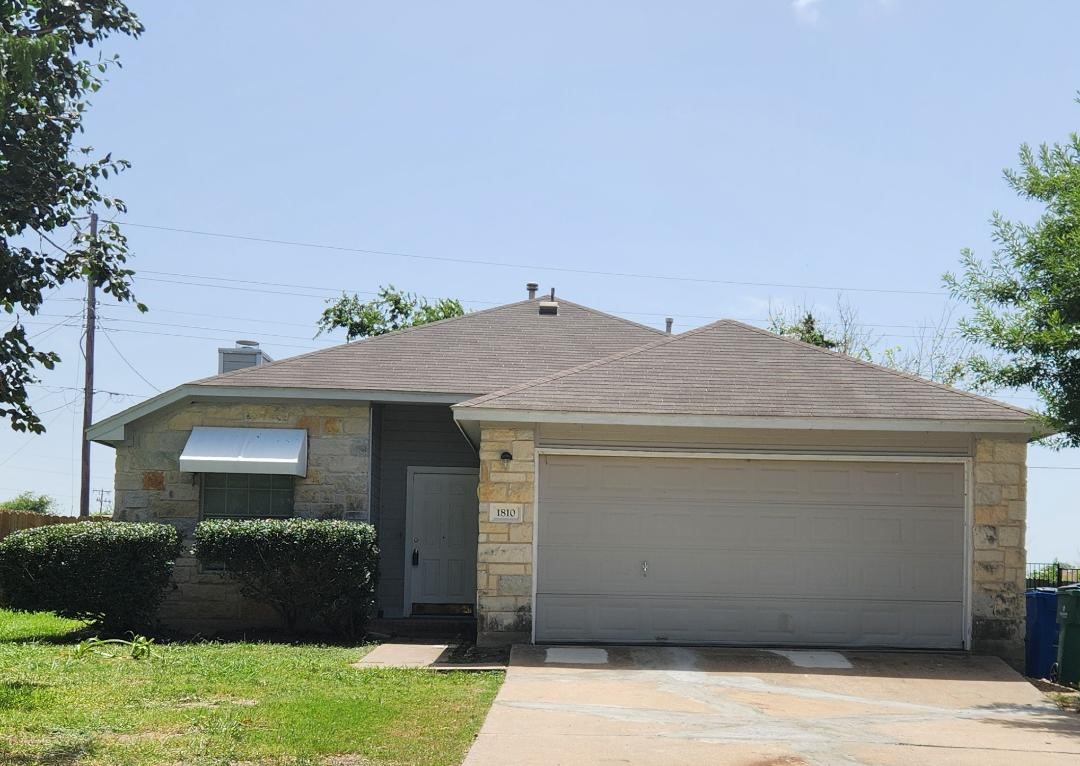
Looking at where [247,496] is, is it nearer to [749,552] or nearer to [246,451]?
[246,451]

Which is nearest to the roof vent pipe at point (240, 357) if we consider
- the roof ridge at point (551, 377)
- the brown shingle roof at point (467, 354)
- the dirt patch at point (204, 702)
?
the brown shingle roof at point (467, 354)

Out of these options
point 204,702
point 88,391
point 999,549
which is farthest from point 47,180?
point 88,391

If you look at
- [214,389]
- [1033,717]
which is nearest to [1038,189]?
[1033,717]

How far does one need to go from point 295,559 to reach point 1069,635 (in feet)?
28.0

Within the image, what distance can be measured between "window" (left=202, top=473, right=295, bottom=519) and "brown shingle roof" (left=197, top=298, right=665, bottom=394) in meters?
1.28

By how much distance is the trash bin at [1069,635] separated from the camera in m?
12.1

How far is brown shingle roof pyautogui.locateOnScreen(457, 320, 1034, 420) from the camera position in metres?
13.2

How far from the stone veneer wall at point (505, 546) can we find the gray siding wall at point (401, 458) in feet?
13.9

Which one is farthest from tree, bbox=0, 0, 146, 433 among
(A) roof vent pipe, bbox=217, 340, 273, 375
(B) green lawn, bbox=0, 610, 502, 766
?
(A) roof vent pipe, bbox=217, 340, 273, 375

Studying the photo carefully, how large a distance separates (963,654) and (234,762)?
8.55 m

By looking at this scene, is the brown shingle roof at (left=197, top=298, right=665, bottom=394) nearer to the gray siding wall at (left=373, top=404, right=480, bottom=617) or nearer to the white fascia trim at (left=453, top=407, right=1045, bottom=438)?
the gray siding wall at (left=373, top=404, right=480, bottom=617)

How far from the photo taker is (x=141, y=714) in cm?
915

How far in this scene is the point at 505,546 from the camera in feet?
43.7

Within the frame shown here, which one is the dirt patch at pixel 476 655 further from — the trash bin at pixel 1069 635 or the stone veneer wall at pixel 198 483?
the trash bin at pixel 1069 635
